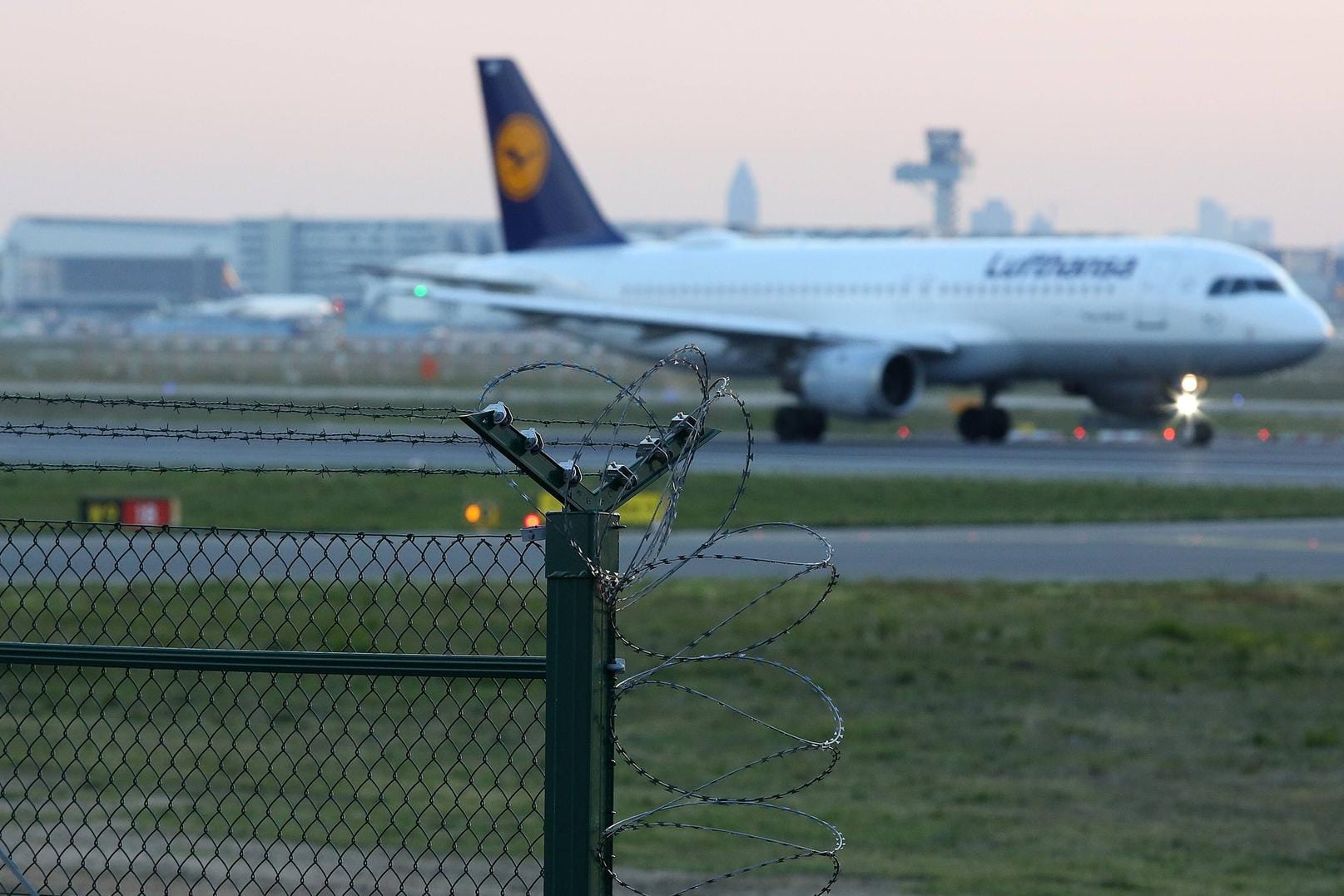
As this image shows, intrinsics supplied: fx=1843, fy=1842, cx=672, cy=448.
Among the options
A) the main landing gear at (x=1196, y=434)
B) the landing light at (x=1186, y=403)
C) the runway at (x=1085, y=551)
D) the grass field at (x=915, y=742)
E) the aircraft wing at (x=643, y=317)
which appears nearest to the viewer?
the grass field at (x=915, y=742)

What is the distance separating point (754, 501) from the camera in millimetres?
26594

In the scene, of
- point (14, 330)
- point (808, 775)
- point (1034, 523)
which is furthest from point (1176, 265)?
point (14, 330)

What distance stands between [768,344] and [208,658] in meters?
35.1

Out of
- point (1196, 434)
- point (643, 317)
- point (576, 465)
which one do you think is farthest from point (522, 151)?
point (576, 465)

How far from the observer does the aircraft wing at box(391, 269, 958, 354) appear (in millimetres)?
37906

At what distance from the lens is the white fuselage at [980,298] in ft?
113

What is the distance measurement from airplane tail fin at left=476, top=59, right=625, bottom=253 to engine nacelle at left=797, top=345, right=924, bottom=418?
30.3 feet

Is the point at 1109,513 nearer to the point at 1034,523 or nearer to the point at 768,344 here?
the point at 1034,523

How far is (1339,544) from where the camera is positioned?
22844 mm

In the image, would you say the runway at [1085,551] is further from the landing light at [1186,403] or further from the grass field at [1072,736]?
the landing light at [1186,403]

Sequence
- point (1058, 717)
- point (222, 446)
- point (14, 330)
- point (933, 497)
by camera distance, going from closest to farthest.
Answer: point (1058, 717) → point (933, 497) → point (222, 446) → point (14, 330)

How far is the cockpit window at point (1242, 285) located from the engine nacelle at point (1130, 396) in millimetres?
2734

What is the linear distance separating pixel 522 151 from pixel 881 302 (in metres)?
10.0

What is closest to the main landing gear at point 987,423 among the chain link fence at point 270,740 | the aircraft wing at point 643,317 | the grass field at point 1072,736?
the aircraft wing at point 643,317
